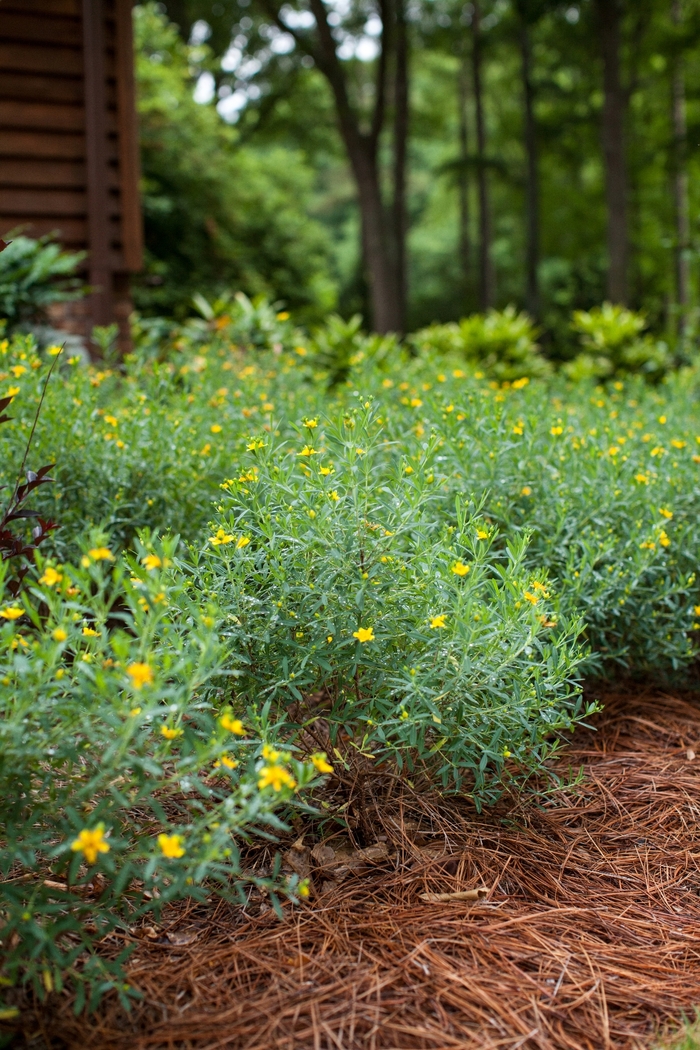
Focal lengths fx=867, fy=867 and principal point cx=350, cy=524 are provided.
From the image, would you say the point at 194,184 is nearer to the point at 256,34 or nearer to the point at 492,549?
the point at 256,34

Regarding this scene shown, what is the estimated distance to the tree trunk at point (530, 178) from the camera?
1545cm

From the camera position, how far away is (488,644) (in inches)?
75.0

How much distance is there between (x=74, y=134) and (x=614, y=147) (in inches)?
290

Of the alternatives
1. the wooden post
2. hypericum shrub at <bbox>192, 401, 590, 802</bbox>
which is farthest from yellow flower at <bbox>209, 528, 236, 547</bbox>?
the wooden post

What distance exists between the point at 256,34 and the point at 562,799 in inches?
656

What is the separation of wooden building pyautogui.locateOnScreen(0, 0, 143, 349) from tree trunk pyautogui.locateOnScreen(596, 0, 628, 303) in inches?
266

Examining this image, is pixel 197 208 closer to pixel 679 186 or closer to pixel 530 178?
pixel 530 178

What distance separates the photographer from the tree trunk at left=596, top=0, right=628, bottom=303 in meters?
10.9

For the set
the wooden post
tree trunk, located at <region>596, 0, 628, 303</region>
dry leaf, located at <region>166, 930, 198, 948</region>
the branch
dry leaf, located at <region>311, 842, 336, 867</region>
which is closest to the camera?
dry leaf, located at <region>166, 930, 198, 948</region>

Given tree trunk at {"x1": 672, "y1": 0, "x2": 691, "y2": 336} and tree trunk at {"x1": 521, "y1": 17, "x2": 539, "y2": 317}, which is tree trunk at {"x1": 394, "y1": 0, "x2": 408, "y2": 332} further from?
tree trunk at {"x1": 672, "y1": 0, "x2": 691, "y2": 336}

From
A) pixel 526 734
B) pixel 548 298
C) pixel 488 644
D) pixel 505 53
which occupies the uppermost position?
pixel 505 53

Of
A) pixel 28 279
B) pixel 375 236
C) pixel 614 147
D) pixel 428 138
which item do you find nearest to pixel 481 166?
pixel 375 236

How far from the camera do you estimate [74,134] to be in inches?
259

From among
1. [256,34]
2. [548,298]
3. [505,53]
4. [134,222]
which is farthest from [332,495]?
[548,298]
